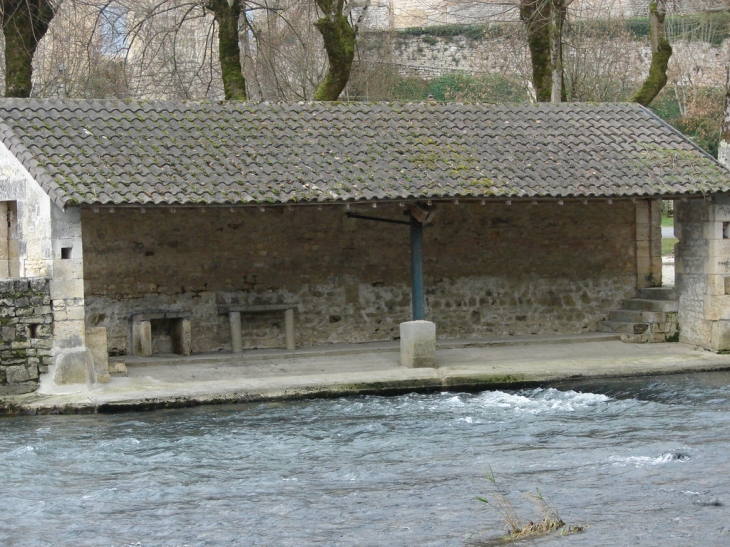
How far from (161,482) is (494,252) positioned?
8.44 meters

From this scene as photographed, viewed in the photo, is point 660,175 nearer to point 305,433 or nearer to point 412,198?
point 412,198

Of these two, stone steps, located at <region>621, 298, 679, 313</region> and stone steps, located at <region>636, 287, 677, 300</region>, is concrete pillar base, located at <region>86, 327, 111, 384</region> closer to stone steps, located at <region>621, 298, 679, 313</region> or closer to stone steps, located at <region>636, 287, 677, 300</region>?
stone steps, located at <region>621, 298, 679, 313</region>

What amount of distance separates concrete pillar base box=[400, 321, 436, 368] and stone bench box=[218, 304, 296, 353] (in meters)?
1.99

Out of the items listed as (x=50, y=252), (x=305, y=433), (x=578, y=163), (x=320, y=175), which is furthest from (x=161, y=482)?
(x=578, y=163)

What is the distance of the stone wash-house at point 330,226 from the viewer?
42.1 ft

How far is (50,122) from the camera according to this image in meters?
13.6

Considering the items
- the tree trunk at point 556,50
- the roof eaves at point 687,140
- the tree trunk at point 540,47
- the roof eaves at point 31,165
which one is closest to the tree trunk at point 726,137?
the roof eaves at point 687,140

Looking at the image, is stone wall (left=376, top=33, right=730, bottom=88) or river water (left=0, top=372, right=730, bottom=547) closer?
river water (left=0, top=372, right=730, bottom=547)

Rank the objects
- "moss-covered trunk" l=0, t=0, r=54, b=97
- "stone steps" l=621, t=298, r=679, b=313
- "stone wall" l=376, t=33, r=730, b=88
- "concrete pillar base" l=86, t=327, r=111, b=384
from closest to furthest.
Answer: "concrete pillar base" l=86, t=327, r=111, b=384
"stone steps" l=621, t=298, r=679, b=313
"moss-covered trunk" l=0, t=0, r=54, b=97
"stone wall" l=376, t=33, r=730, b=88

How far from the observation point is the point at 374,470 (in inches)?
370

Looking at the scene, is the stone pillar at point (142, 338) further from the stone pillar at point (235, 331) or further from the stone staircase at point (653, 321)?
the stone staircase at point (653, 321)

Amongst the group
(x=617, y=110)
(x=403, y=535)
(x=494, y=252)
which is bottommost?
(x=403, y=535)

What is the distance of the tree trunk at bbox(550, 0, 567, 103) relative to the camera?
64.8 feet

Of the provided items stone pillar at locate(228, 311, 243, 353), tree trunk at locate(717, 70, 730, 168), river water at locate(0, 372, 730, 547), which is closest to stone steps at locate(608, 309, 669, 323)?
tree trunk at locate(717, 70, 730, 168)
